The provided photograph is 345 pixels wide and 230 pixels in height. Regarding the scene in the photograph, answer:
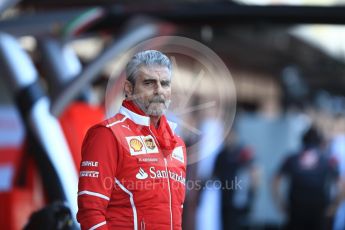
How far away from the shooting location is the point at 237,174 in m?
9.81

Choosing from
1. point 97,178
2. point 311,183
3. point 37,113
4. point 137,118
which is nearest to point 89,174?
point 97,178

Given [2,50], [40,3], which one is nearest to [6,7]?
[2,50]

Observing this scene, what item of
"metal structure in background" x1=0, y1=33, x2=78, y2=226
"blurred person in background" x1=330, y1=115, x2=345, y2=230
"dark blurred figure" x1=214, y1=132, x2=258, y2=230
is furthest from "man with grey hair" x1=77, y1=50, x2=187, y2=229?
"blurred person in background" x1=330, y1=115, x2=345, y2=230

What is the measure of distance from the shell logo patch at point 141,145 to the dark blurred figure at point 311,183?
683 centimetres

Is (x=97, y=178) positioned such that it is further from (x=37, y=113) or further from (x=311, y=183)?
(x=311, y=183)

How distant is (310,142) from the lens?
32.5ft

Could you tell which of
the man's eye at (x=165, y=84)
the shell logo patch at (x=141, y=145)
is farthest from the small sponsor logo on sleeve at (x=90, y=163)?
the man's eye at (x=165, y=84)

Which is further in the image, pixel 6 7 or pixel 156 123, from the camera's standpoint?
pixel 6 7

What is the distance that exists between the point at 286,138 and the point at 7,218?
8468 millimetres

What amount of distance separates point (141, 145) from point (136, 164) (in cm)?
7

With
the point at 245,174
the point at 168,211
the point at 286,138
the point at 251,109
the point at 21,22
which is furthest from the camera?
the point at 251,109

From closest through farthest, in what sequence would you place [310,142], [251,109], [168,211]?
[168,211]
[310,142]
[251,109]

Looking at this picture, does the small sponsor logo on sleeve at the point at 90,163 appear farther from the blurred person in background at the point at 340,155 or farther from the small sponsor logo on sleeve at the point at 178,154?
the blurred person in background at the point at 340,155

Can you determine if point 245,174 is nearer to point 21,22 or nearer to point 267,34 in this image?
point 21,22
